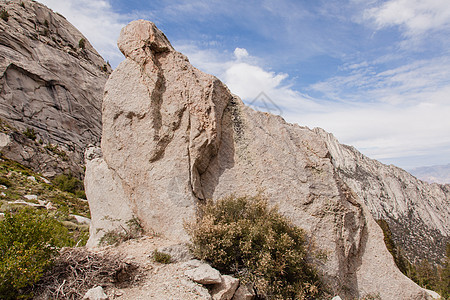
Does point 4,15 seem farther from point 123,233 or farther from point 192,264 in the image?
point 192,264

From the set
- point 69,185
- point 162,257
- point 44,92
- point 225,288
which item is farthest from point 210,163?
point 44,92

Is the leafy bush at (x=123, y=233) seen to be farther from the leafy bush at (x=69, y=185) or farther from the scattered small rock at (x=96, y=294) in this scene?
the leafy bush at (x=69, y=185)

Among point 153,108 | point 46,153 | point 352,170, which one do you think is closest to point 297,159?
point 153,108

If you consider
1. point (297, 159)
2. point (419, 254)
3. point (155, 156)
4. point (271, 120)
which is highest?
point (271, 120)

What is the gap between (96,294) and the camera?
535cm

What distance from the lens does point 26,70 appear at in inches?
Result: 2408

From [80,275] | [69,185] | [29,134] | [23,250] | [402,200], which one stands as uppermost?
[402,200]

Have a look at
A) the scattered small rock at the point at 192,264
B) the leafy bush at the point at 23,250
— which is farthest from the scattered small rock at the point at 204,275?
the leafy bush at the point at 23,250

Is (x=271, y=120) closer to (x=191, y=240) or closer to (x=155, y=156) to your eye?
(x=155, y=156)

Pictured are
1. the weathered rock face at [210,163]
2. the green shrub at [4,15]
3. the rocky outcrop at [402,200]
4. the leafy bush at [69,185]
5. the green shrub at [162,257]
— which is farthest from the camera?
the rocky outcrop at [402,200]

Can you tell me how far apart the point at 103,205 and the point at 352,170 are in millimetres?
112869

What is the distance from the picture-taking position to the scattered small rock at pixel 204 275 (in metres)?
6.41

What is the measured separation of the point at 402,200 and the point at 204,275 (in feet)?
390

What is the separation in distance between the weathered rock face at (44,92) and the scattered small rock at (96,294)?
50665mm
